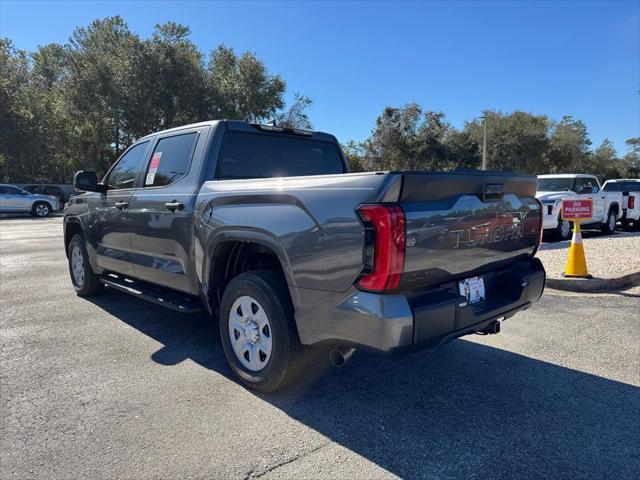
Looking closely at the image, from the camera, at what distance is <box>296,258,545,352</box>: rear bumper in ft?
8.20

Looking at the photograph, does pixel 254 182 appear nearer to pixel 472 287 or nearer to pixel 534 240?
pixel 472 287

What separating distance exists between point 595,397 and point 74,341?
4.51m

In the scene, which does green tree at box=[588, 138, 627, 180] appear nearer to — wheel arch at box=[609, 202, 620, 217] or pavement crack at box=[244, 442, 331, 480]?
wheel arch at box=[609, 202, 620, 217]

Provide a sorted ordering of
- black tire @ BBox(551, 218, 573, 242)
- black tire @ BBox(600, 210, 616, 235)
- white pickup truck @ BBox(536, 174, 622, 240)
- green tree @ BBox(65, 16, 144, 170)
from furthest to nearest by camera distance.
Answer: green tree @ BBox(65, 16, 144, 170), black tire @ BBox(600, 210, 616, 235), black tire @ BBox(551, 218, 573, 242), white pickup truck @ BBox(536, 174, 622, 240)

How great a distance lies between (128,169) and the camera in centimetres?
517

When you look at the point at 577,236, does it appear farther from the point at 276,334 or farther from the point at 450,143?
the point at 450,143

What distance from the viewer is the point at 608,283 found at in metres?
6.67

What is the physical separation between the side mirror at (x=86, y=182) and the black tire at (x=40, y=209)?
862 inches

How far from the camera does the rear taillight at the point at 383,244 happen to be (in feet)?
8.13

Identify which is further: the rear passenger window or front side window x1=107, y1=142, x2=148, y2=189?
front side window x1=107, y1=142, x2=148, y2=189

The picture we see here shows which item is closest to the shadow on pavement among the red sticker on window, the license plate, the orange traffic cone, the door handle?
the license plate

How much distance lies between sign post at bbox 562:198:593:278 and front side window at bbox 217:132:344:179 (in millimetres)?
3764

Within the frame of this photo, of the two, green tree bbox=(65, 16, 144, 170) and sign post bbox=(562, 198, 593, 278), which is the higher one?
green tree bbox=(65, 16, 144, 170)

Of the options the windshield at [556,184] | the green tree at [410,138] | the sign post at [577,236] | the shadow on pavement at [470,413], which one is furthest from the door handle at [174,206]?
the green tree at [410,138]
